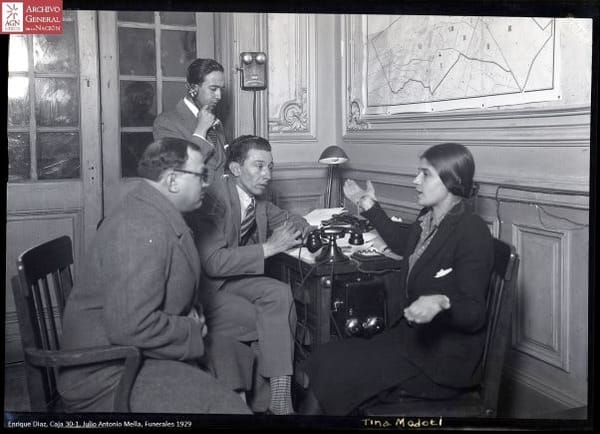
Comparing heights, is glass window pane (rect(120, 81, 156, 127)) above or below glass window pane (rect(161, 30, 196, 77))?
below

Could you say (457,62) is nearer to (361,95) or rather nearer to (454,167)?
(454,167)

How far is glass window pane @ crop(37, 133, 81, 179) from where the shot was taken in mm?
2107

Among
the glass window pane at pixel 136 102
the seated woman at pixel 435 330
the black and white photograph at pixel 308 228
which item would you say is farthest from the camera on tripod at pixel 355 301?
the glass window pane at pixel 136 102

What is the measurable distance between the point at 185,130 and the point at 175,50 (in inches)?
16.6

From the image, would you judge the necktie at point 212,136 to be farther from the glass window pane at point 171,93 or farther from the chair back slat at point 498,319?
the chair back slat at point 498,319

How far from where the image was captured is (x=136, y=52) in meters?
2.53

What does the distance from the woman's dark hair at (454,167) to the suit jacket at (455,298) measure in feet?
0.22

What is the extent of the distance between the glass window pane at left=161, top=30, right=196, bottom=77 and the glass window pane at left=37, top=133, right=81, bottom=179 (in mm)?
526

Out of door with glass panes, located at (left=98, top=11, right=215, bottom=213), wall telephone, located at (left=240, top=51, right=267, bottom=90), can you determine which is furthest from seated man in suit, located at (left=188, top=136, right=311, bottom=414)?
door with glass panes, located at (left=98, top=11, right=215, bottom=213)

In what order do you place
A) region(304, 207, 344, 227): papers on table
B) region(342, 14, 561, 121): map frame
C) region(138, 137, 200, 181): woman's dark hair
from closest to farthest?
region(138, 137, 200, 181): woman's dark hair → region(342, 14, 561, 121): map frame → region(304, 207, 344, 227): papers on table

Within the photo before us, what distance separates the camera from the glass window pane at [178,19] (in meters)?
2.45

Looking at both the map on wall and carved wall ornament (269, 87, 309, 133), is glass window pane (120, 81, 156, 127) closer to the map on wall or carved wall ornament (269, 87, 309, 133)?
carved wall ornament (269, 87, 309, 133)

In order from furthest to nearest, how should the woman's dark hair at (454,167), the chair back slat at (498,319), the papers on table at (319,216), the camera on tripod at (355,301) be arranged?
the papers on table at (319,216), the camera on tripod at (355,301), the woman's dark hair at (454,167), the chair back slat at (498,319)

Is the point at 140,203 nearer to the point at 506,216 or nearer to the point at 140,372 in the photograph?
the point at 140,372
